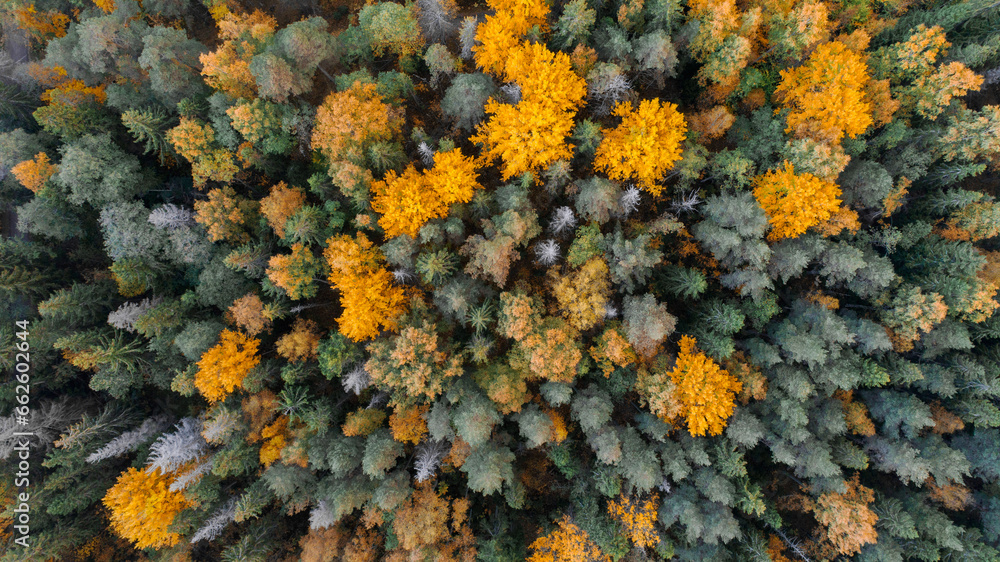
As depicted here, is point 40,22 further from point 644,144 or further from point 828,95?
point 828,95

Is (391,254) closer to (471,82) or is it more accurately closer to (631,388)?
(471,82)

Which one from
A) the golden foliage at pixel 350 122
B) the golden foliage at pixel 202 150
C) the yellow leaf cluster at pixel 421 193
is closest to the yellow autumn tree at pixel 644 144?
the yellow leaf cluster at pixel 421 193

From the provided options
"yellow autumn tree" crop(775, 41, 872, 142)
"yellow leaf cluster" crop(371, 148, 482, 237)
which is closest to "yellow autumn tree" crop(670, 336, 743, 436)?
"yellow autumn tree" crop(775, 41, 872, 142)

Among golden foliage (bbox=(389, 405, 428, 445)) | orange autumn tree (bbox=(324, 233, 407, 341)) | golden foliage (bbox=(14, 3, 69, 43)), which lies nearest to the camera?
orange autumn tree (bbox=(324, 233, 407, 341))

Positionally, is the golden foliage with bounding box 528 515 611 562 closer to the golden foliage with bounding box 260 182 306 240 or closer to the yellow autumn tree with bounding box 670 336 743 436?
the yellow autumn tree with bounding box 670 336 743 436

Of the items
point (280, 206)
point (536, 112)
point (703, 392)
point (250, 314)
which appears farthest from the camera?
point (280, 206)

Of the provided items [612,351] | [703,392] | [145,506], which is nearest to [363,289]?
[612,351]

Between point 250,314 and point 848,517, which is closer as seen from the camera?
point 848,517
